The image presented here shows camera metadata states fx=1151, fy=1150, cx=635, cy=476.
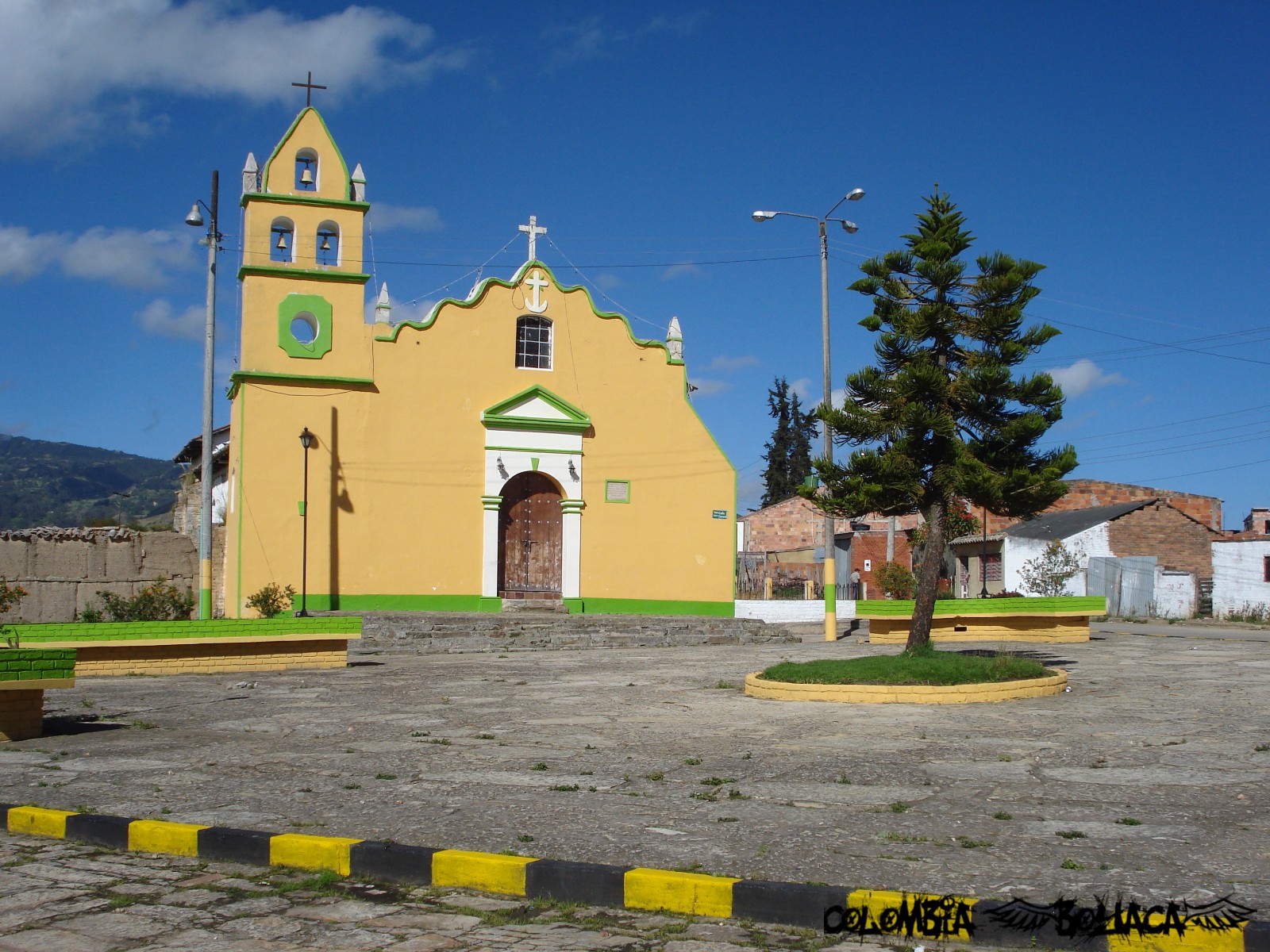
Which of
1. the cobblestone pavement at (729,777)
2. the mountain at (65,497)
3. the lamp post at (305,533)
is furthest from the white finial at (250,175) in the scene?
the mountain at (65,497)

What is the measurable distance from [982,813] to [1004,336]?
8487 mm

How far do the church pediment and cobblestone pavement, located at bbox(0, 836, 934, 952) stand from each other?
768 inches

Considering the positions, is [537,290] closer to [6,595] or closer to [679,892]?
[6,595]

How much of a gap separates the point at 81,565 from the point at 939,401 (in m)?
18.0

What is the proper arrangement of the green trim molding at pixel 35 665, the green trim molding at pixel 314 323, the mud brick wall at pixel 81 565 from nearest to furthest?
the green trim molding at pixel 35 665, the mud brick wall at pixel 81 565, the green trim molding at pixel 314 323

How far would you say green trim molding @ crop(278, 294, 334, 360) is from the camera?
939 inches

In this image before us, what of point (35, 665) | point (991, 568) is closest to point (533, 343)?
point (35, 665)

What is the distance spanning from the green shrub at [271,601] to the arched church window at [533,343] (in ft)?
23.6

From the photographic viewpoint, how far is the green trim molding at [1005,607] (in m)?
21.0

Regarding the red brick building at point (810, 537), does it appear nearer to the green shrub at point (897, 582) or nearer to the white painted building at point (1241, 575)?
the white painted building at point (1241, 575)

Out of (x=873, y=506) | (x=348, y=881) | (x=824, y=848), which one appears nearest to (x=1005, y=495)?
(x=873, y=506)

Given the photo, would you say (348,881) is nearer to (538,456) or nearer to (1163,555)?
(538,456)

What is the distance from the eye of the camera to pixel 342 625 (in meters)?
17.5

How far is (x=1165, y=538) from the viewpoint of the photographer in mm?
37906
